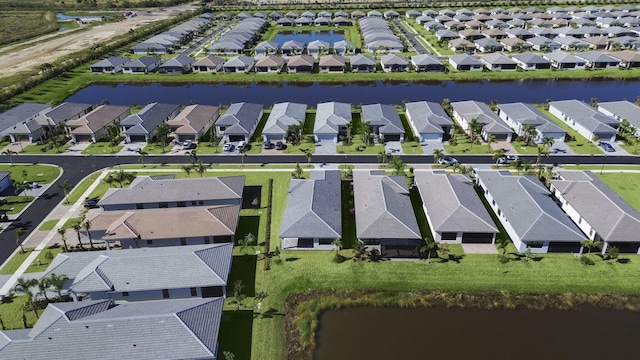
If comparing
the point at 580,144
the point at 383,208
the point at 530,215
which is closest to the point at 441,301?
the point at 383,208

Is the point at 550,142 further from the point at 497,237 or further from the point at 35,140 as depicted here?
the point at 35,140

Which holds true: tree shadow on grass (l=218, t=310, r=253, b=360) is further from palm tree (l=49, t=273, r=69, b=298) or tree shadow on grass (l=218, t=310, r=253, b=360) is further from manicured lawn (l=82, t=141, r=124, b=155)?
manicured lawn (l=82, t=141, r=124, b=155)

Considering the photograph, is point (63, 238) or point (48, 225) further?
point (48, 225)

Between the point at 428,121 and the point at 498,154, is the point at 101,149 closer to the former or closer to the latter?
the point at 428,121

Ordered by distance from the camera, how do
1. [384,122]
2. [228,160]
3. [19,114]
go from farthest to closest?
[19,114] < [384,122] < [228,160]

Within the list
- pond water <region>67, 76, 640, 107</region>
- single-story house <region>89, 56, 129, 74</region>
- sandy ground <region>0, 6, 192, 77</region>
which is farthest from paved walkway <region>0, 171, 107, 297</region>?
sandy ground <region>0, 6, 192, 77</region>

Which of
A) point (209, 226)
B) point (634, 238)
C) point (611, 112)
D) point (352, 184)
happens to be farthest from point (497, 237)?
point (611, 112)

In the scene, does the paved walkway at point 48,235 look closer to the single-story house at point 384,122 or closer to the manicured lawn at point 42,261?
the manicured lawn at point 42,261
